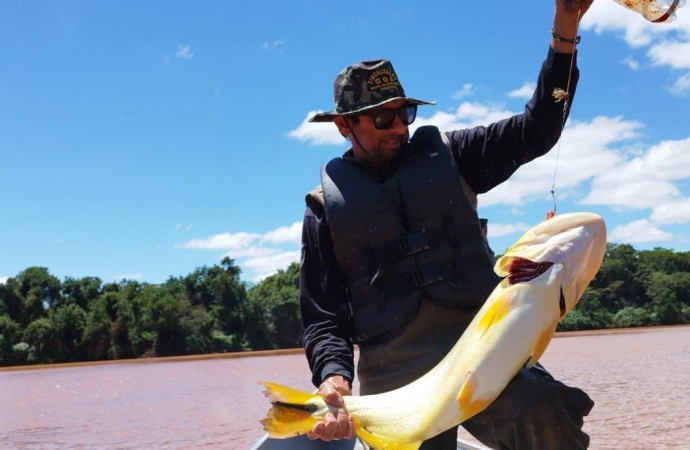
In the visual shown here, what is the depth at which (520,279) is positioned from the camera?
2.40 metres

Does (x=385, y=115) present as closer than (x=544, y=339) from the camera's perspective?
No

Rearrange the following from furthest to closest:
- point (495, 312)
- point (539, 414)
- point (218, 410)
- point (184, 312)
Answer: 1. point (184, 312)
2. point (218, 410)
3. point (539, 414)
4. point (495, 312)

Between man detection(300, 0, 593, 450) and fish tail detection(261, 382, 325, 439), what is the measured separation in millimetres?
97

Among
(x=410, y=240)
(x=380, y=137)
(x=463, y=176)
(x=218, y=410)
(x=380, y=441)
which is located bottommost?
(x=218, y=410)

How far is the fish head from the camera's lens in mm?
2311

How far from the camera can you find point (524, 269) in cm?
240

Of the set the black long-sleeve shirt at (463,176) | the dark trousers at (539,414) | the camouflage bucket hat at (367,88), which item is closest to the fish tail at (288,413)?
the black long-sleeve shirt at (463,176)

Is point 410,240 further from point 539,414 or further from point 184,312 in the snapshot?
point 184,312

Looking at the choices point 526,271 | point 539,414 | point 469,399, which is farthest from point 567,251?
point 539,414

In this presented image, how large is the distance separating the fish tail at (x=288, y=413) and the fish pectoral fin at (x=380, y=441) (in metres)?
0.17

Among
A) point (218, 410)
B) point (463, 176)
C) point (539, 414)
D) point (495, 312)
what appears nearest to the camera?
point (495, 312)

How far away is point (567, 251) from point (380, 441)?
108cm

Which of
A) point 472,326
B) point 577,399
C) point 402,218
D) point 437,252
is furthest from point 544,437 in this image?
point 402,218

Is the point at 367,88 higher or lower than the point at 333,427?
higher
